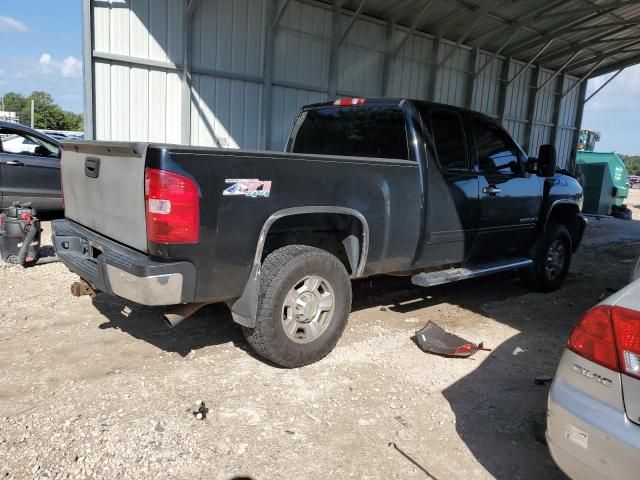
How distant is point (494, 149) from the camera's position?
526cm

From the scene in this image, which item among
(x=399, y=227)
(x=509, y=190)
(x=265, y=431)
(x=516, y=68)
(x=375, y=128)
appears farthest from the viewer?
(x=516, y=68)

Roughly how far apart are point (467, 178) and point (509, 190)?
76 cm

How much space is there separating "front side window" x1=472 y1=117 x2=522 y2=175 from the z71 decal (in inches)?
101

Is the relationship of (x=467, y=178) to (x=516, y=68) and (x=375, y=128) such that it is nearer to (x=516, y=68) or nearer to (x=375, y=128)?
(x=375, y=128)

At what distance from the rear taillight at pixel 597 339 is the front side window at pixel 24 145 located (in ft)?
27.8

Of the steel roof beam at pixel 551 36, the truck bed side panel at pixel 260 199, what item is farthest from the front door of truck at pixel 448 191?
the steel roof beam at pixel 551 36

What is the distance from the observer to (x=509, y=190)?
17.4 feet

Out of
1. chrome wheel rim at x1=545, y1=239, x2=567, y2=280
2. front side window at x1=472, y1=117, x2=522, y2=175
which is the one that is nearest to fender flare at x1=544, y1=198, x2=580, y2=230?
chrome wheel rim at x1=545, y1=239, x2=567, y2=280

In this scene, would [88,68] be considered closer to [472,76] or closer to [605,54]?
[472,76]

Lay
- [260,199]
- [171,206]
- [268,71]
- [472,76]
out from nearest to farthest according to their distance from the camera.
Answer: [171,206], [260,199], [268,71], [472,76]

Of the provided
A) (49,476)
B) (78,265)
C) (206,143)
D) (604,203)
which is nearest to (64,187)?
(78,265)

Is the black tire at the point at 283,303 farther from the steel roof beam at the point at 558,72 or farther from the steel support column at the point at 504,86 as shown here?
the steel roof beam at the point at 558,72

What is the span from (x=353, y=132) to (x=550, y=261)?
3.07m

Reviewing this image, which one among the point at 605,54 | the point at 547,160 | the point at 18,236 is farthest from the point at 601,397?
the point at 605,54
